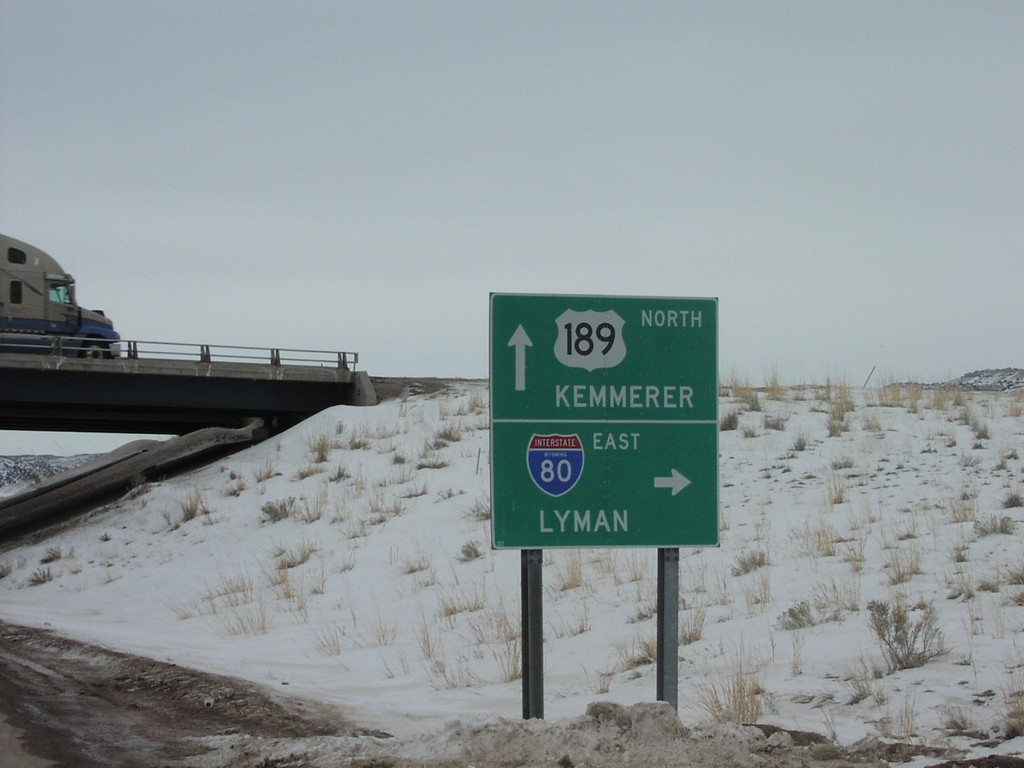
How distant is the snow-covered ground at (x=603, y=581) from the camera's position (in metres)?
8.45

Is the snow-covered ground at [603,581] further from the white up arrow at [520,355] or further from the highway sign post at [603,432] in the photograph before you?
the white up arrow at [520,355]

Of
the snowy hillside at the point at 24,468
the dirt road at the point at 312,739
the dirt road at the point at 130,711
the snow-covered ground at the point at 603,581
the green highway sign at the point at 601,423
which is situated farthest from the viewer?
the snowy hillside at the point at 24,468

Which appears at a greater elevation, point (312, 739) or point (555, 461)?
point (555, 461)

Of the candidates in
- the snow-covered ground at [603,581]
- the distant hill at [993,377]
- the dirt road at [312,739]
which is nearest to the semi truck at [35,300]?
the snow-covered ground at [603,581]

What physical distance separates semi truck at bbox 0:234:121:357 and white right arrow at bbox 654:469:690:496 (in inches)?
1205

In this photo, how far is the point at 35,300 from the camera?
35906 millimetres

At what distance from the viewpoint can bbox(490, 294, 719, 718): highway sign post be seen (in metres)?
6.62

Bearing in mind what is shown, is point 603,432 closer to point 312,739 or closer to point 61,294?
point 312,739

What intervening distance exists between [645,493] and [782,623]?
4.25 metres

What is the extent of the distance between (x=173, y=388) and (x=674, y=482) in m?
25.4

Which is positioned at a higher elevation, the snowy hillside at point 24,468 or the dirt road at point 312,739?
the dirt road at point 312,739

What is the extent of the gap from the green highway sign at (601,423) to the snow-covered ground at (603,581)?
1.61 metres

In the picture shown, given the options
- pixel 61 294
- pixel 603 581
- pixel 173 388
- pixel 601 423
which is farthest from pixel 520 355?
pixel 61 294

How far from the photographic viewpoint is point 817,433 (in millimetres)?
21641
